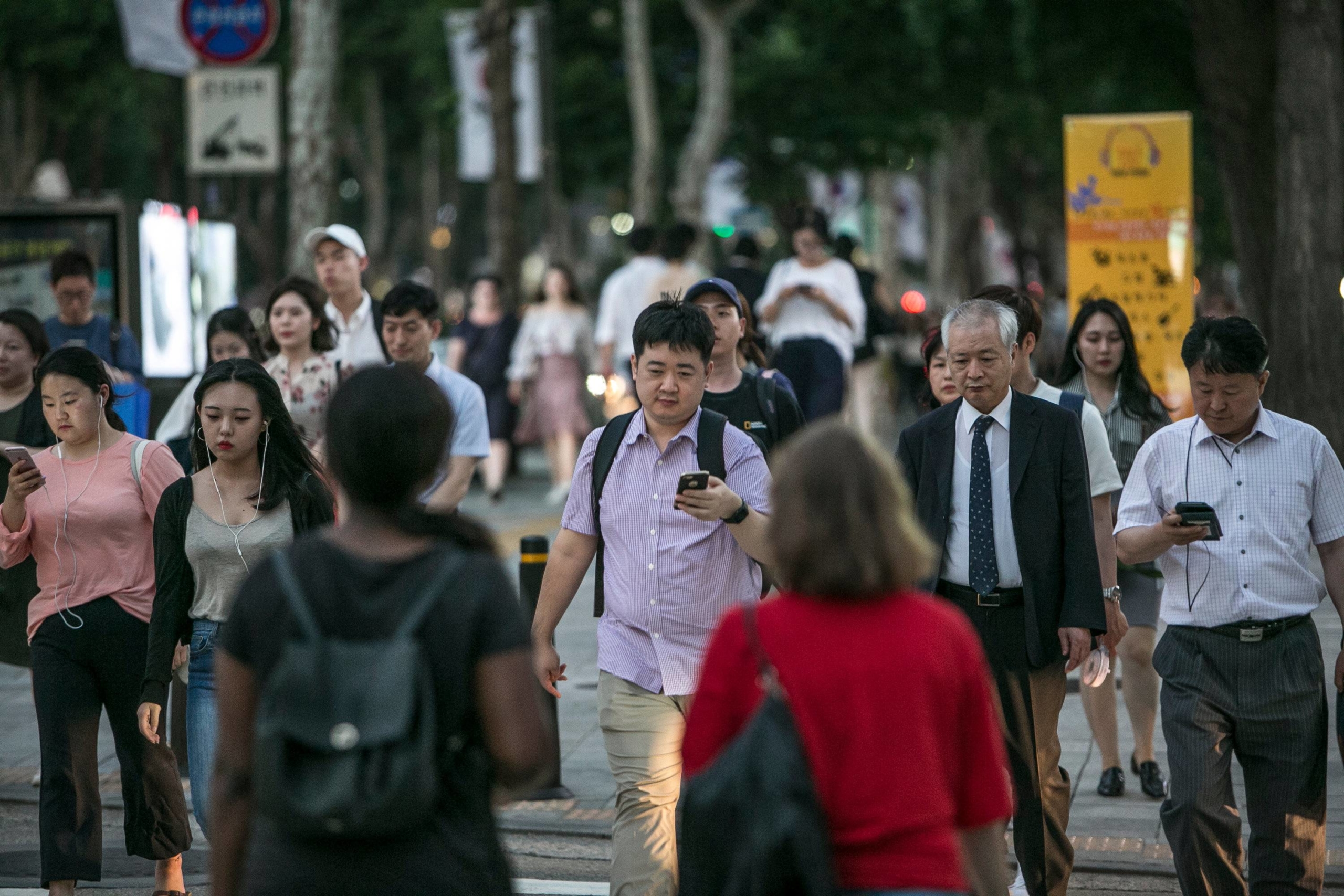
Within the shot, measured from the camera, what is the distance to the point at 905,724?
287cm

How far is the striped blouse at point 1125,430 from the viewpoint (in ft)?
22.8

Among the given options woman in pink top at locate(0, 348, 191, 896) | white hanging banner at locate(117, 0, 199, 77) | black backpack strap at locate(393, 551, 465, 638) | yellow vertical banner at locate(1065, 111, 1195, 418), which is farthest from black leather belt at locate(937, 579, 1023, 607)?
white hanging banner at locate(117, 0, 199, 77)

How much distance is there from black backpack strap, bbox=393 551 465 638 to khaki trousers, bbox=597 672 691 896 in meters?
1.92

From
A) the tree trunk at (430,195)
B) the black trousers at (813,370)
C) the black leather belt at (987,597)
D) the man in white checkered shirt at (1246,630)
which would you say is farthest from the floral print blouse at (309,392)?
the tree trunk at (430,195)

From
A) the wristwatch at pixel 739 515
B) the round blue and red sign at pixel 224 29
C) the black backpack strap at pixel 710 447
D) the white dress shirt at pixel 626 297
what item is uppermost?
the round blue and red sign at pixel 224 29

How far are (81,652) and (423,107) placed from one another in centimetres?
2689

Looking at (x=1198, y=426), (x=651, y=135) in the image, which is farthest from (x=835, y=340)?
(x=651, y=135)

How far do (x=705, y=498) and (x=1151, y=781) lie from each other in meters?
3.35

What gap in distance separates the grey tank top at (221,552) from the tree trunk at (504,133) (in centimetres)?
1296

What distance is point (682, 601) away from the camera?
192 inches

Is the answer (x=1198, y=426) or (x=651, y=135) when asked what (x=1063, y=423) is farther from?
(x=651, y=135)

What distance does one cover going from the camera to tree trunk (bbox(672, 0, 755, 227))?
21812 mm

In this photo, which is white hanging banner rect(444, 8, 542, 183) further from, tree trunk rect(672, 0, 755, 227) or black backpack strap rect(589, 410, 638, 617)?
black backpack strap rect(589, 410, 638, 617)

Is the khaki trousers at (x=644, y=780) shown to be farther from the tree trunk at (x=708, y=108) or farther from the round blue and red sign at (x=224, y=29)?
the tree trunk at (x=708, y=108)
